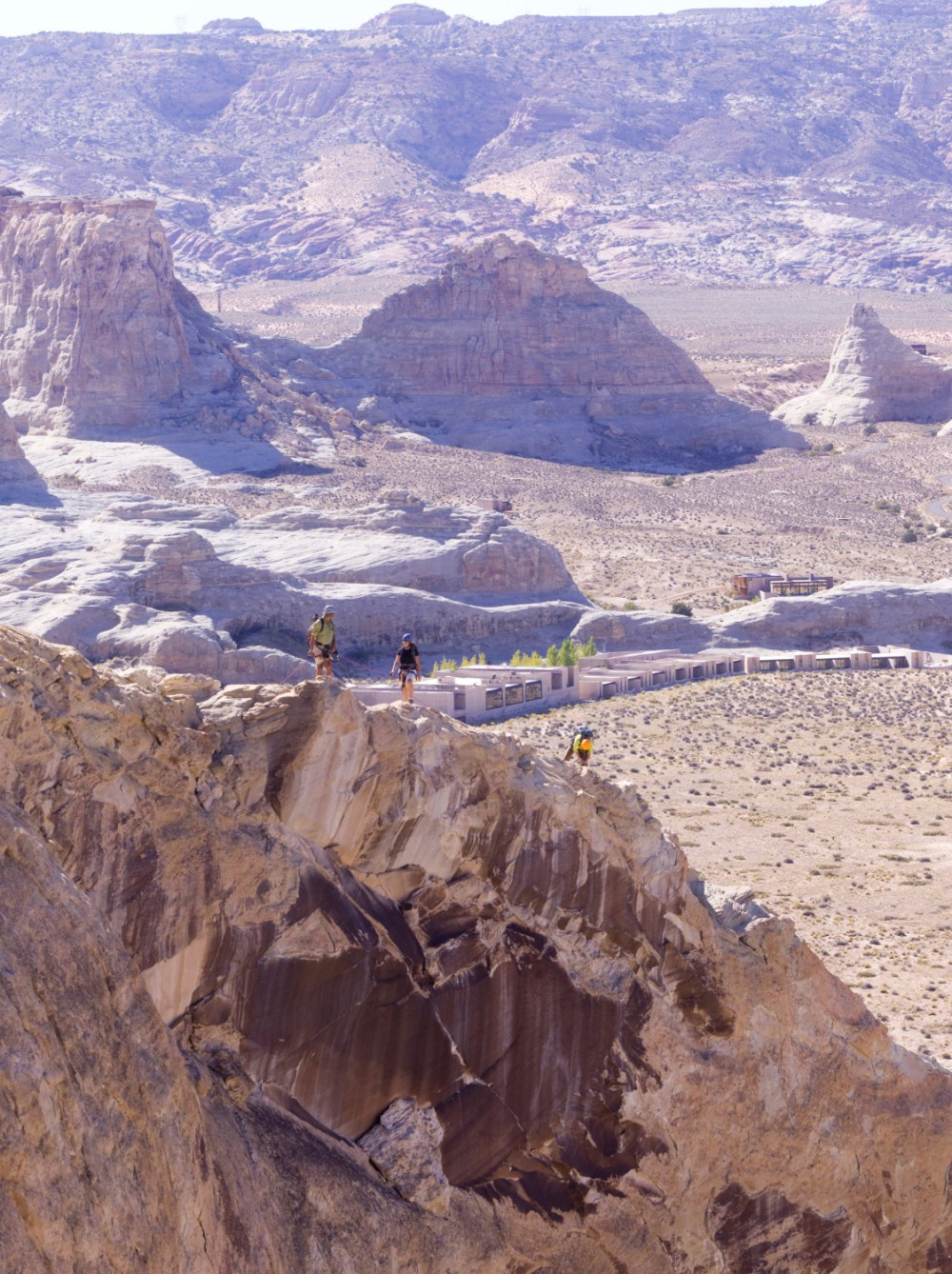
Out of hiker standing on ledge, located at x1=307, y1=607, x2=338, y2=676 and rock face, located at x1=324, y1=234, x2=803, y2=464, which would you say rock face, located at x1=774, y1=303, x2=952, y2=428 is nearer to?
rock face, located at x1=324, y1=234, x2=803, y2=464

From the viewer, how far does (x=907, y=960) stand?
2481cm

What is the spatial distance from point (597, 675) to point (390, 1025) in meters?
36.7

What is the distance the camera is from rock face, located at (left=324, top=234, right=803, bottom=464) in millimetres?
91812

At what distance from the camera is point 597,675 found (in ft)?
153

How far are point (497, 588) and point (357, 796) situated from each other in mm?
42241

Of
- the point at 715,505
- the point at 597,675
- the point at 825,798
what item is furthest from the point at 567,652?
the point at 715,505

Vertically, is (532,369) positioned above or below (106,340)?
below

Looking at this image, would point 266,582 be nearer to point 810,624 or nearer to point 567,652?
point 567,652

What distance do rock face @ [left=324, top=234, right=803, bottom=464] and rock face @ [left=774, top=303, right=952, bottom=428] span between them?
902cm

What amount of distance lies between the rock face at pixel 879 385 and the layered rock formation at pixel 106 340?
34.8m

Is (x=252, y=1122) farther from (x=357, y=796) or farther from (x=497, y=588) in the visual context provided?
(x=497, y=588)

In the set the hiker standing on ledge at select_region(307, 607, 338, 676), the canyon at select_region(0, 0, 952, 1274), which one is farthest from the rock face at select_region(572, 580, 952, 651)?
the hiker standing on ledge at select_region(307, 607, 338, 676)

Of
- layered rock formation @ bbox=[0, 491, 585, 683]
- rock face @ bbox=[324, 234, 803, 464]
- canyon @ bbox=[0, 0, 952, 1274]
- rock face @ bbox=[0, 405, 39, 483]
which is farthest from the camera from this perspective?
rock face @ bbox=[324, 234, 803, 464]

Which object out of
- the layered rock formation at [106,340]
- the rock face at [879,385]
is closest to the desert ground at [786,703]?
the rock face at [879,385]
